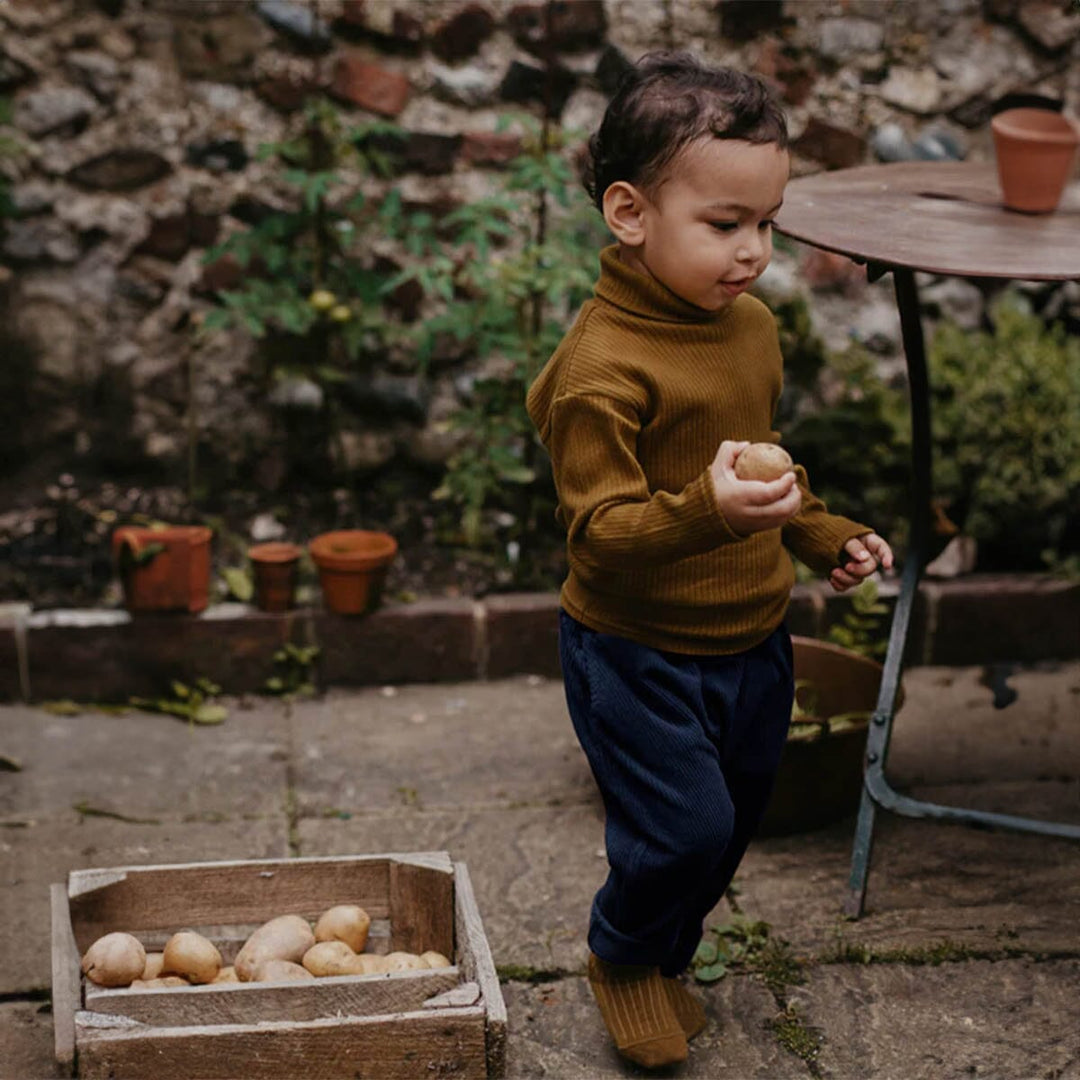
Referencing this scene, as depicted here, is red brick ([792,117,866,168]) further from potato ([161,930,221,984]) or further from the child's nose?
potato ([161,930,221,984])

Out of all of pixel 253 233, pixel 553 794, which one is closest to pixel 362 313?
pixel 253 233

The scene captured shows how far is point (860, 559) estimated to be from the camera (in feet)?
7.38

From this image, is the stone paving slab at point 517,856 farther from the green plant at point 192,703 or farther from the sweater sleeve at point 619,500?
the sweater sleeve at point 619,500

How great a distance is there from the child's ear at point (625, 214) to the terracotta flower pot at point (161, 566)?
6.87 feet

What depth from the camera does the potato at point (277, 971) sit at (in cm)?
234

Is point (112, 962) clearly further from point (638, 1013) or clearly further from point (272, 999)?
point (638, 1013)

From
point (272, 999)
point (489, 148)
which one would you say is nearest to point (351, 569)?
point (489, 148)

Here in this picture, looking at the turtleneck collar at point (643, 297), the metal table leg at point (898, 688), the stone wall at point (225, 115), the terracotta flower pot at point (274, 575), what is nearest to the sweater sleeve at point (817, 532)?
the turtleneck collar at point (643, 297)

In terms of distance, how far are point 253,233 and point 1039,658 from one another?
8.61ft

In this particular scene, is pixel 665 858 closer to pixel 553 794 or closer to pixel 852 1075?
pixel 852 1075

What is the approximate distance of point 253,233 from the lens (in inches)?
165

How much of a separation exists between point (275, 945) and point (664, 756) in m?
0.75

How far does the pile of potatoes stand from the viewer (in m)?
2.34

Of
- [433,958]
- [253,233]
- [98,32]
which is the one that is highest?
[98,32]
